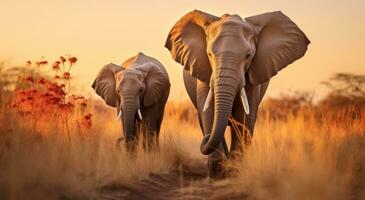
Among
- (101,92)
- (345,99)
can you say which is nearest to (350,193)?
(101,92)

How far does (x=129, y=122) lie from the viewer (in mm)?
11336

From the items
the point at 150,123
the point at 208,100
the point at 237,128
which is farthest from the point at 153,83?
the point at 237,128

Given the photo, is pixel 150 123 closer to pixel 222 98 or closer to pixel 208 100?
pixel 208 100

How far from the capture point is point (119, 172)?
27.7ft

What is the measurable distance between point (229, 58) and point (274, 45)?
122cm

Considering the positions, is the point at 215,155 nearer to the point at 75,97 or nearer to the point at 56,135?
the point at 56,135

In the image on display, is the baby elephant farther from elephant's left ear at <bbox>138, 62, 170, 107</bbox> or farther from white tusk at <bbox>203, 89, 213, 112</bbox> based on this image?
white tusk at <bbox>203, 89, 213, 112</bbox>

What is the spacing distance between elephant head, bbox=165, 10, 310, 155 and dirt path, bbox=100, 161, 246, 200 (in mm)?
588

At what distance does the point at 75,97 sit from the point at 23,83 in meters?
1.23

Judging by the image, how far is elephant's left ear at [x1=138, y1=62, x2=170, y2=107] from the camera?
39.7 feet

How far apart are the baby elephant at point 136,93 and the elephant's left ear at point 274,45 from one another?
9.08 feet

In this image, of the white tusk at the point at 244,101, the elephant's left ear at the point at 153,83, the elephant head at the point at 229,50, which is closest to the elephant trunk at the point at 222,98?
the elephant head at the point at 229,50

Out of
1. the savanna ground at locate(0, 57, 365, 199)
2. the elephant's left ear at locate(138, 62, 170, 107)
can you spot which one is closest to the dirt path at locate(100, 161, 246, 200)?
the savanna ground at locate(0, 57, 365, 199)

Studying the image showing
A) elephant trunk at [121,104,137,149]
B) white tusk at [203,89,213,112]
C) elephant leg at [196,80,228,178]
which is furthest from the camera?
elephant trunk at [121,104,137,149]
